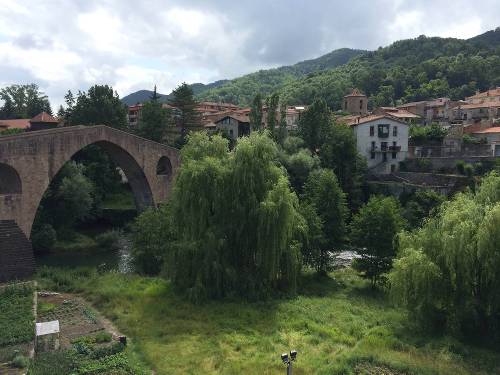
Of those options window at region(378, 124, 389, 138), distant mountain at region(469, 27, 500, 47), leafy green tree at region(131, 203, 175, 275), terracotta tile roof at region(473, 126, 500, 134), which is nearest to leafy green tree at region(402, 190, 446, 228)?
window at region(378, 124, 389, 138)

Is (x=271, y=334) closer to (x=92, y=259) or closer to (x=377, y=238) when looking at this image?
(x=377, y=238)

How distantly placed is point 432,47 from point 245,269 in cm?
13629

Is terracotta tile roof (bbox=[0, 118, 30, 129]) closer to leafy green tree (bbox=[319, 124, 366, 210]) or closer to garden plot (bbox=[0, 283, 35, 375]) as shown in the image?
leafy green tree (bbox=[319, 124, 366, 210])

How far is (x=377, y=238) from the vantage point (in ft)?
84.5

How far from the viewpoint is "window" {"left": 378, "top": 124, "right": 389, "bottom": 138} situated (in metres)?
48.9

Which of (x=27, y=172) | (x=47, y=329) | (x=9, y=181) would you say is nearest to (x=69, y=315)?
(x=47, y=329)

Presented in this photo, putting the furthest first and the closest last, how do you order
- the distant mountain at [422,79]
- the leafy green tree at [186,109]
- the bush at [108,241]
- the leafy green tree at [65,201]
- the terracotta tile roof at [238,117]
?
1. the distant mountain at [422,79]
2. the terracotta tile roof at [238,117]
3. the leafy green tree at [186,109]
4. the leafy green tree at [65,201]
5. the bush at [108,241]

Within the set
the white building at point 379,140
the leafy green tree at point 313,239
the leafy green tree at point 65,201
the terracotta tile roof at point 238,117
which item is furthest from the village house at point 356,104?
the leafy green tree at point 313,239

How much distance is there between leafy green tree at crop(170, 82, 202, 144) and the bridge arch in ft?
93.1

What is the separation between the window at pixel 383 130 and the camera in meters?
48.9

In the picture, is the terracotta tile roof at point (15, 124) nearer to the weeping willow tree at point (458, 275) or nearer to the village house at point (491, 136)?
the village house at point (491, 136)

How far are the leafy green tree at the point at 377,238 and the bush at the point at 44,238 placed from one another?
22609mm

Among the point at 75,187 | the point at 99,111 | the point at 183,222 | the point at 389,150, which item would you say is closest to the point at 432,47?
the point at 389,150

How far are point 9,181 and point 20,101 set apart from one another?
5695 cm
